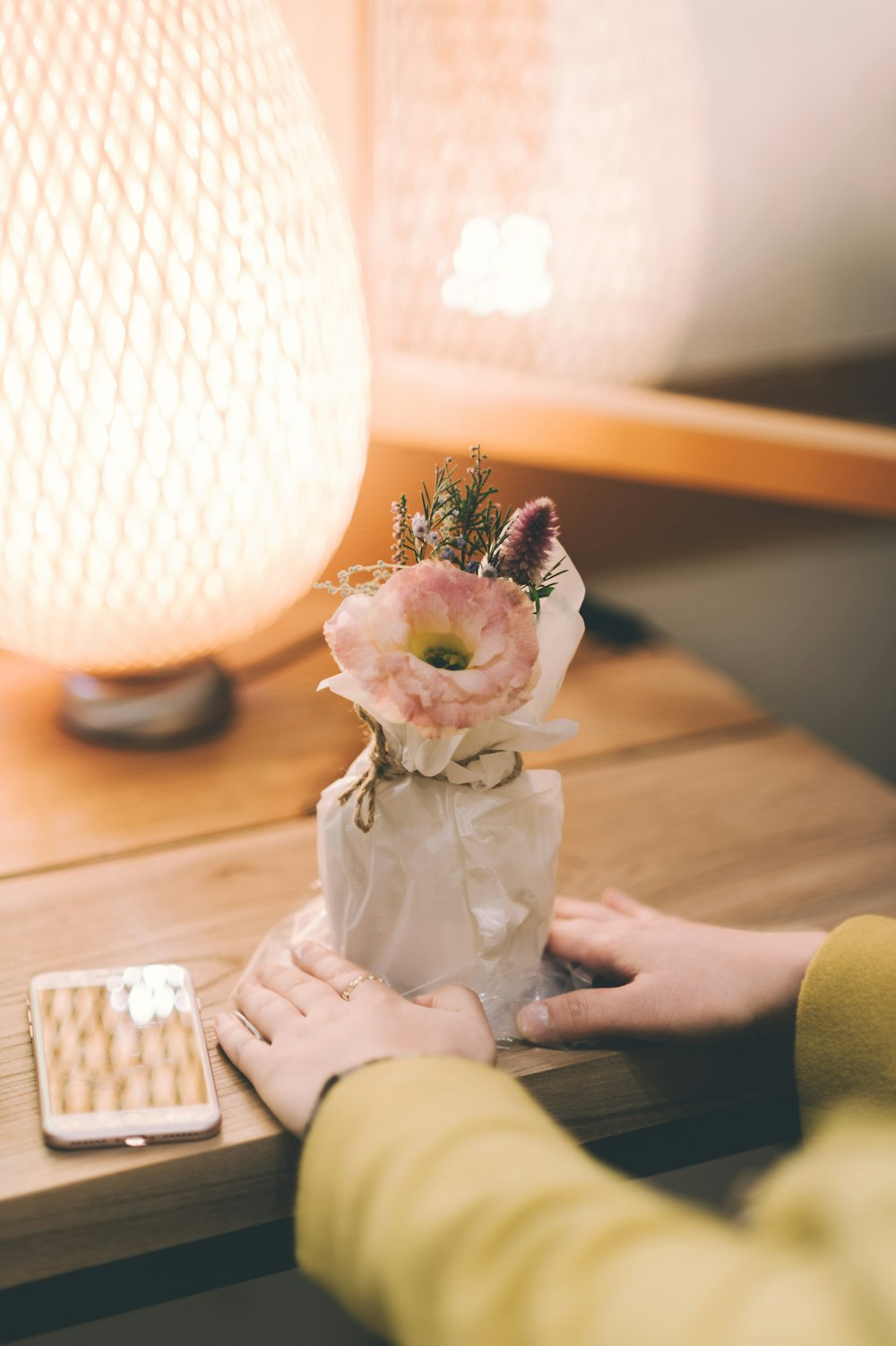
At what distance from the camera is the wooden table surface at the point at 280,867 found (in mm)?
501

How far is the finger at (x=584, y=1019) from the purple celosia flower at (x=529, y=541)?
21 cm

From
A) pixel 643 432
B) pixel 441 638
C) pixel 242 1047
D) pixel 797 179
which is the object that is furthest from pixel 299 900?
pixel 797 179

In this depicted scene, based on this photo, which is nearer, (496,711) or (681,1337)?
(681,1337)

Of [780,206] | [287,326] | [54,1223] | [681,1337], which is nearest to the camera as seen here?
[681,1337]

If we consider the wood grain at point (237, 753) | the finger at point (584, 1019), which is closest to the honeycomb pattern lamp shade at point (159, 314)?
the wood grain at point (237, 753)

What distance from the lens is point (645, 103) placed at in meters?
0.83

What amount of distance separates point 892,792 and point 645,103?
1.70 ft

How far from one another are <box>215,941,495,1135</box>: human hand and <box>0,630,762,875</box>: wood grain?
204mm

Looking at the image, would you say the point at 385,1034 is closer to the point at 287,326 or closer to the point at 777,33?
the point at 287,326

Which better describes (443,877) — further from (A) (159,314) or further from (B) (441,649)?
(A) (159,314)

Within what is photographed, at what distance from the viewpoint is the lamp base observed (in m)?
0.85

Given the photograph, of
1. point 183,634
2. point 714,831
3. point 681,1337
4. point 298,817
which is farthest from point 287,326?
point 681,1337

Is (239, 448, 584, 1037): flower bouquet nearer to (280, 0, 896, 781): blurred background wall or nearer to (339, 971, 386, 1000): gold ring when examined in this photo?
(339, 971, 386, 1000): gold ring

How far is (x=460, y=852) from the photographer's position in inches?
21.7
